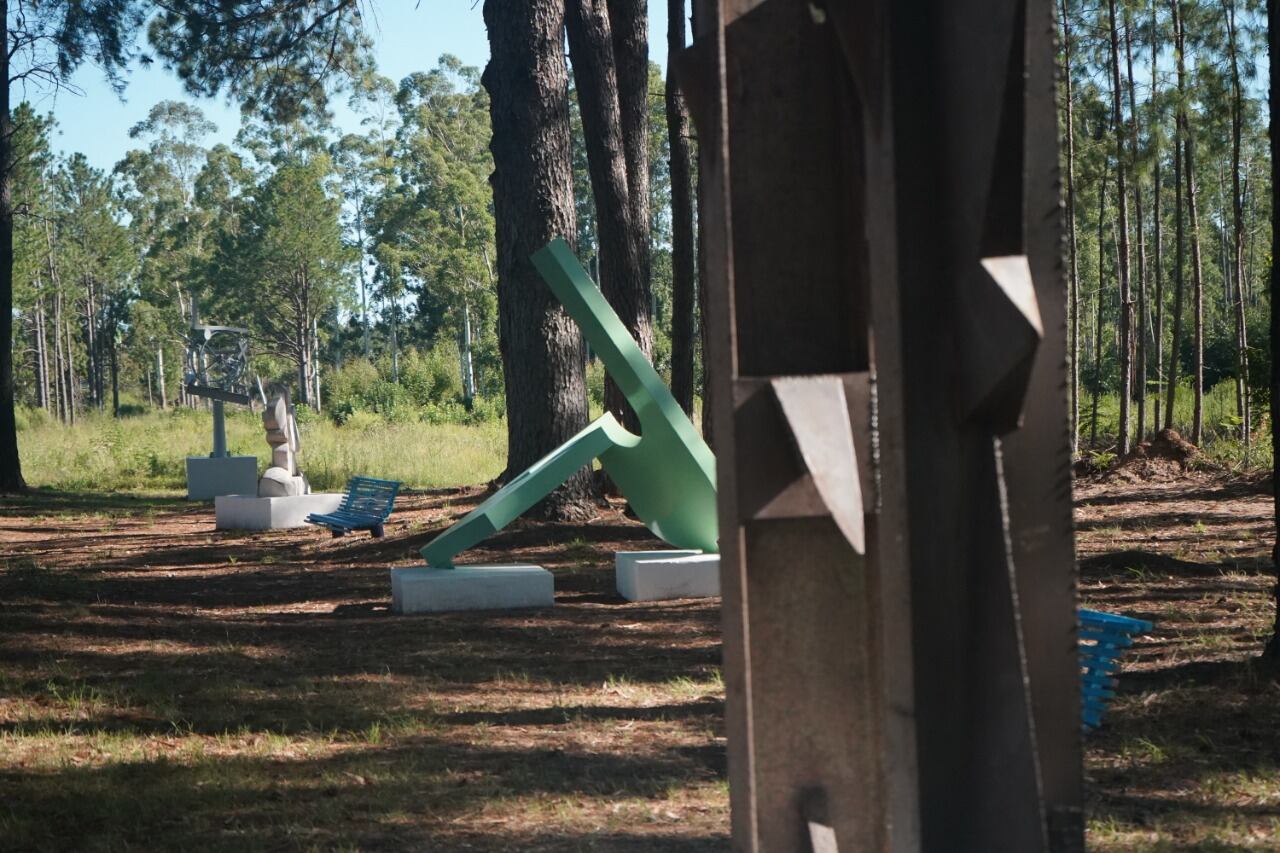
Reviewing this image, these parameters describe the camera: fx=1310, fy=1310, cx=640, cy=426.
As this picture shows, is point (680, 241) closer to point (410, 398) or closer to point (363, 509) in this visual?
point (363, 509)

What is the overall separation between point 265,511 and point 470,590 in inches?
278

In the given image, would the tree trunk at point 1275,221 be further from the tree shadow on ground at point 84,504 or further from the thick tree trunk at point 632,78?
the tree shadow on ground at point 84,504

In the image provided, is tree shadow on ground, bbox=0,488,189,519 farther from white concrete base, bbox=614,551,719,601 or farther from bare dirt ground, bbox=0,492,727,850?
white concrete base, bbox=614,551,719,601

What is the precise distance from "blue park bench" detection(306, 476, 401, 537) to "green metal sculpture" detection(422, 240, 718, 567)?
4.09m

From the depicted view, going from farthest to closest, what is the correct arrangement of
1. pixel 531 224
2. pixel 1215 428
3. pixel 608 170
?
pixel 1215 428, pixel 608 170, pixel 531 224

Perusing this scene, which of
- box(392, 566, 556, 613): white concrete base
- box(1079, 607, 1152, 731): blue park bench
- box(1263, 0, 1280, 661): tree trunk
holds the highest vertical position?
box(1263, 0, 1280, 661): tree trunk

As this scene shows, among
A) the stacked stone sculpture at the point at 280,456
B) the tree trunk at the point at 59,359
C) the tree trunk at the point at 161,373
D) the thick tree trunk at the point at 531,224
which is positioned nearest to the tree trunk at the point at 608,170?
the thick tree trunk at the point at 531,224

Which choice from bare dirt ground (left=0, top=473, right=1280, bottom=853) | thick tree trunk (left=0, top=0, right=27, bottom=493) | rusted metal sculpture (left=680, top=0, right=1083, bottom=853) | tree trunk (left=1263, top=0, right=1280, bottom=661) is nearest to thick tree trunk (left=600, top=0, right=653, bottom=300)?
bare dirt ground (left=0, top=473, right=1280, bottom=853)

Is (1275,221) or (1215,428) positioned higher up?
(1275,221)

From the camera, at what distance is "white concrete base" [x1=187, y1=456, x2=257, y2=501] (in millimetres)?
19359

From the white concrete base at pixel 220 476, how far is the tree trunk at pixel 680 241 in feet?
26.4

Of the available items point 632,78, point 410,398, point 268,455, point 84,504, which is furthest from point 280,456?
point 410,398

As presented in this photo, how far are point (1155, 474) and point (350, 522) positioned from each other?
868 cm

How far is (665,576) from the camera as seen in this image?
8.03m
